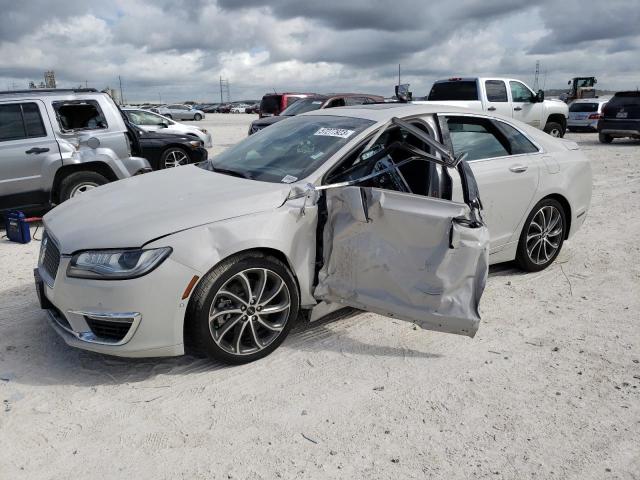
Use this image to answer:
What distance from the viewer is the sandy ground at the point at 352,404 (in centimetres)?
261

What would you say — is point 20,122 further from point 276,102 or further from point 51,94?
point 276,102

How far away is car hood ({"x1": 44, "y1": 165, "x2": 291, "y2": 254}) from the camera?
10.4 ft

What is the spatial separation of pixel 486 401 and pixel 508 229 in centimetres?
202

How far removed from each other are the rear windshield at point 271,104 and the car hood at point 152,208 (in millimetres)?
13586

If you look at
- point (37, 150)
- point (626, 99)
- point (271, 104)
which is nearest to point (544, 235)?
point (37, 150)

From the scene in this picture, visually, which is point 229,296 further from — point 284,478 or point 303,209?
point 284,478

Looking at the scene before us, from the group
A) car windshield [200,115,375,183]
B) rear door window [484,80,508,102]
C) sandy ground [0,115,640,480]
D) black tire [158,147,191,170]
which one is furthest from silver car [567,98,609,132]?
car windshield [200,115,375,183]

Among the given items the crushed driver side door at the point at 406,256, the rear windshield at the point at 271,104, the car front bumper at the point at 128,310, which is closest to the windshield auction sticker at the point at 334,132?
the crushed driver side door at the point at 406,256

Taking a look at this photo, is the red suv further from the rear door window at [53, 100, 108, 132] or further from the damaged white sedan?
the damaged white sedan

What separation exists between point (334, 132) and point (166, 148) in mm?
7993

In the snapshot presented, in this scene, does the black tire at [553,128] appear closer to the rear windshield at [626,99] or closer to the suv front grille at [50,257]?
the rear windshield at [626,99]

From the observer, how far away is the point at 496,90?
14.0m

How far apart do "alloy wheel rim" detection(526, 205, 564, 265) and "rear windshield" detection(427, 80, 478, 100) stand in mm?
9253

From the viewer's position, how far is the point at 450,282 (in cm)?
337
